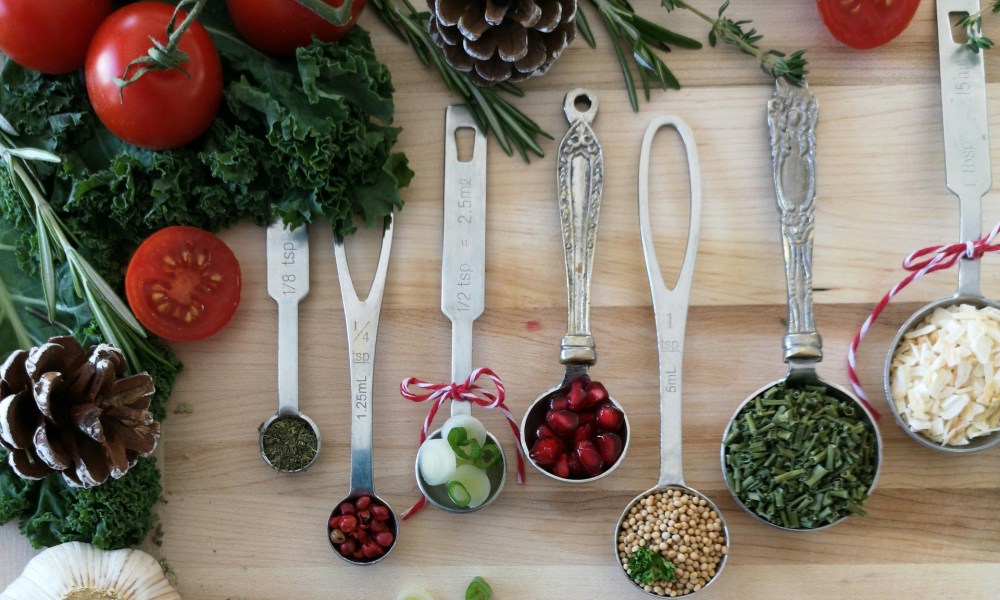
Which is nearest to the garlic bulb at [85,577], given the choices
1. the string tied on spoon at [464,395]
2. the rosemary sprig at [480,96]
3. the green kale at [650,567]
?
the string tied on spoon at [464,395]

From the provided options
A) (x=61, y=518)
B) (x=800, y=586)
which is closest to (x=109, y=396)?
(x=61, y=518)

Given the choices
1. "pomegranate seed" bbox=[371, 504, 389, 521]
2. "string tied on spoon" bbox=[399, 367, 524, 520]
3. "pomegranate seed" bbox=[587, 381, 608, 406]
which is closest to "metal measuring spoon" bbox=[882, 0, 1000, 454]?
"pomegranate seed" bbox=[587, 381, 608, 406]

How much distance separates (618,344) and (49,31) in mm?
849

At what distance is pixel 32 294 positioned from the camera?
3.66 ft

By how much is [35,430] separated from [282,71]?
0.55 m

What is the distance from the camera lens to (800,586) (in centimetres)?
112

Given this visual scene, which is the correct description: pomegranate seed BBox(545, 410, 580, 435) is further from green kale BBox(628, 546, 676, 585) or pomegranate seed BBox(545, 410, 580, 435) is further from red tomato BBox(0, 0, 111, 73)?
red tomato BBox(0, 0, 111, 73)

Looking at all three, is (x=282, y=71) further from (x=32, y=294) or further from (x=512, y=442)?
(x=512, y=442)

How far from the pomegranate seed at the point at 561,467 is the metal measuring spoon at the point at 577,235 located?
0.01 m

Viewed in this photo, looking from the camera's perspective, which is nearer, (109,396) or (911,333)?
(109,396)

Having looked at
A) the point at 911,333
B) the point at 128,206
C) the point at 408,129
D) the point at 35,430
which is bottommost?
the point at 35,430

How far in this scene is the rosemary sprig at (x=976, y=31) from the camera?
1.11 meters

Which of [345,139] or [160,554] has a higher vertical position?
[345,139]

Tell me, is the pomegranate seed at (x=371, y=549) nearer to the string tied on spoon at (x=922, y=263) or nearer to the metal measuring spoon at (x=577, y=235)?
the metal measuring spoon at (x=577, y=235)
